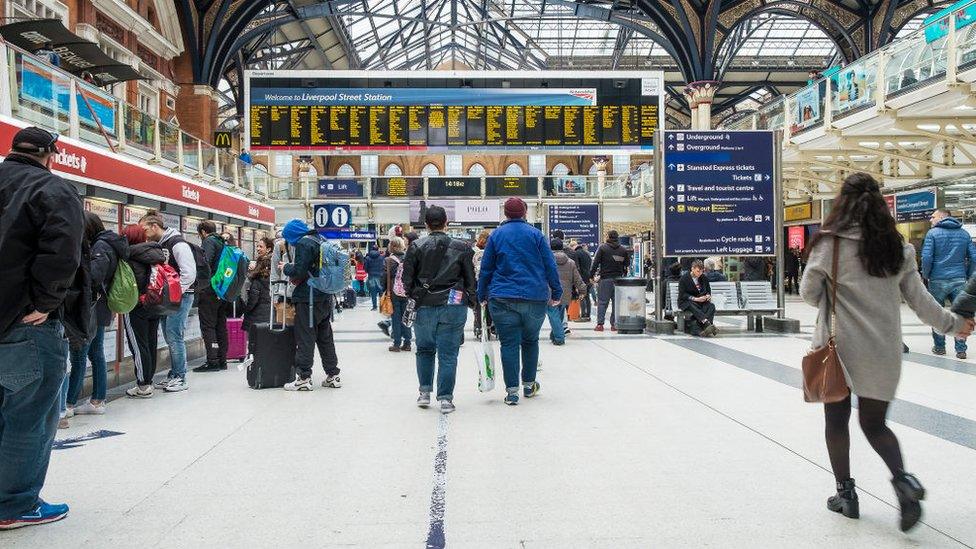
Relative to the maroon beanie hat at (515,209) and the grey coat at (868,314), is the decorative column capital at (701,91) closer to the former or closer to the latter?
the maroon beanie hat at (515,209)

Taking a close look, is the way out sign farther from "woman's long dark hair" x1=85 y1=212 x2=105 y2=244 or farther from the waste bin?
"woman's long dark hair" x1=85 y1=212 x2=105 y2=244

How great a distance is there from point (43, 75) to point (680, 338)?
8.76 metres

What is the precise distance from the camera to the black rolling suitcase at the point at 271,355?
6.81m

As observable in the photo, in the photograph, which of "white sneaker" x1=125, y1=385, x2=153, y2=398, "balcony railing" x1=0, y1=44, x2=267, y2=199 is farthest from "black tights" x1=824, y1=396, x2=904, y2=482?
"balcony railing" x1=0, y1=44, x2=267, y2=199

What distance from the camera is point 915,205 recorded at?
19375 mm

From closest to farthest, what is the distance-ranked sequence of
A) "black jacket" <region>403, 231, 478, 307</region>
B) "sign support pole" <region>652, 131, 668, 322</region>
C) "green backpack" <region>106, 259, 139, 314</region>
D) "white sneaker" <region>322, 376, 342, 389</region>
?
"green backpack" <region>106, 259, 139, 314</region> → "black jacket" <region>403, 231, 478, 307</region> → "white sneaker" <region>322, 376, 342, 389</region> → "sign support pole" <region>652, 131, 668, 322</region>

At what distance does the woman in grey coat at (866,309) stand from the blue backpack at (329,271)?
420 cm

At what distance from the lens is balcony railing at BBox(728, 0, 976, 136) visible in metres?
11.2

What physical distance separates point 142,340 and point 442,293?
2605 millimetres

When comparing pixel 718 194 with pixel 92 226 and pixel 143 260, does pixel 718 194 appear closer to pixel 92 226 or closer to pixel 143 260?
pixel 143 260

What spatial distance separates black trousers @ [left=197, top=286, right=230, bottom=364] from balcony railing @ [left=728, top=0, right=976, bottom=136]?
10.7 metres

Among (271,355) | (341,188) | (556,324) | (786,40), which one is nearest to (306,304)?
(271,355)

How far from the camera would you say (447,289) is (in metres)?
5.63

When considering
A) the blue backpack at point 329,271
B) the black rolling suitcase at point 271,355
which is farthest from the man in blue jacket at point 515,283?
the black rolling suitcase at point 271,355
